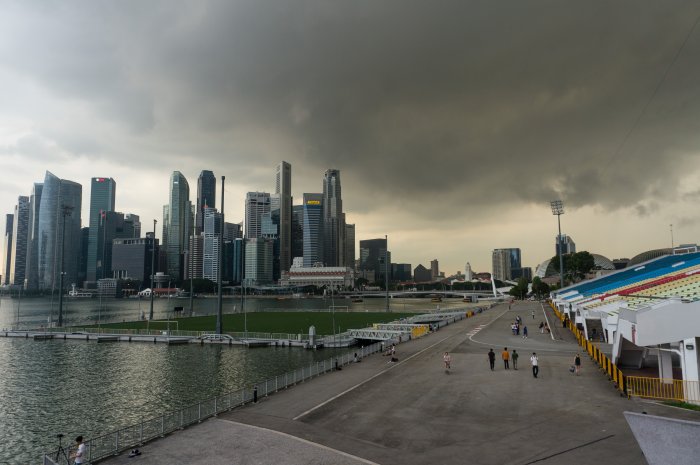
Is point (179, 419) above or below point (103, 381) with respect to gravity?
above

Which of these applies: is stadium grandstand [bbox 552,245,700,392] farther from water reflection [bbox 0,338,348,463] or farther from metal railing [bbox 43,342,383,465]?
water reflection [bbox 0,338,348,463]

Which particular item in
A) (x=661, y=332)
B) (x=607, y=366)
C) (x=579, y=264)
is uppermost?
(x=579, y=264)

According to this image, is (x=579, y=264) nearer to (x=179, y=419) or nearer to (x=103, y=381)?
(x=103, y=381)

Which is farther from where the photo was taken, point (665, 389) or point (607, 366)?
point (607, 366)

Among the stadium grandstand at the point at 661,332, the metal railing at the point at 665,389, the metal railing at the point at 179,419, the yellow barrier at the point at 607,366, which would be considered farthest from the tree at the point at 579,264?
the metal railing at the point at 665,389

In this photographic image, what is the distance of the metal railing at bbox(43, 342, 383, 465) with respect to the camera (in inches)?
767

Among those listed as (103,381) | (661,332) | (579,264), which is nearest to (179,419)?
(661,332)

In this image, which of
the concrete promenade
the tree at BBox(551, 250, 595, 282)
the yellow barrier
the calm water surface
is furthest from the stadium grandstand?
the tree at BBox(551, 250, 595, 282)

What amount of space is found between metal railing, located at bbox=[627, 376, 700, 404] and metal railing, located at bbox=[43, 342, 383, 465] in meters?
21.0

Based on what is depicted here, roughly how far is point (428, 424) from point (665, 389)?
44.4ft

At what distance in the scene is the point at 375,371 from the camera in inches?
1407

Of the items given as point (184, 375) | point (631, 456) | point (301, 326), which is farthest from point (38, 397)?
point (301, 326)

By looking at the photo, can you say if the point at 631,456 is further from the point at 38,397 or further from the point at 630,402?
the point at 38,397

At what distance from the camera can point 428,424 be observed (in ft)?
69.6
